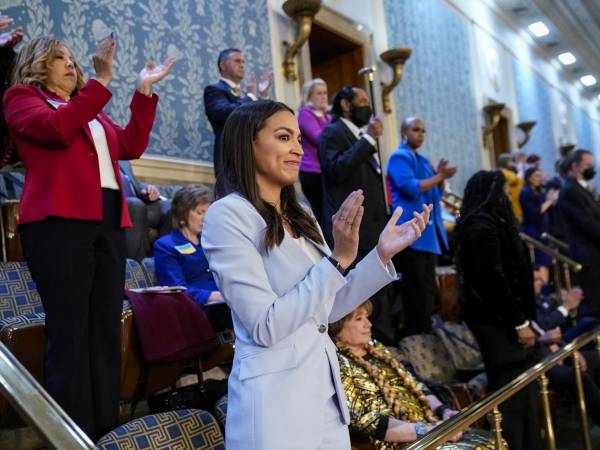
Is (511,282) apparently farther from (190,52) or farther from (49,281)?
(190,52)

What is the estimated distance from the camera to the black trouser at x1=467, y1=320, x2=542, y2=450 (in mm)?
2930

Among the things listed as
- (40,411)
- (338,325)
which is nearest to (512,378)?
(338,325)

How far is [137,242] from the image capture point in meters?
3.34

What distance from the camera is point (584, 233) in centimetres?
437

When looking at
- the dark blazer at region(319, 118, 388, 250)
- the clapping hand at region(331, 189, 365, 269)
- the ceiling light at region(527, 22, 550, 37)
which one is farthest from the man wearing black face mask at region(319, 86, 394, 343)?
the ceiling light at region(527, 22, 550, 37)

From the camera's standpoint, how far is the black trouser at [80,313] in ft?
6.31

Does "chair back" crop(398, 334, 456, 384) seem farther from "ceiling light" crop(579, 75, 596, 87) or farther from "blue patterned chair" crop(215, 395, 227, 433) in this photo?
"ceiling light" crop(579, 75, 596, 87)

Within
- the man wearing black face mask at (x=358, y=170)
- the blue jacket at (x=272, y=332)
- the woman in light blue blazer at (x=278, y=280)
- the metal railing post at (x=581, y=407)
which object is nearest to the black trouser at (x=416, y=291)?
the man wearing black face mask at (x=358, y=170)

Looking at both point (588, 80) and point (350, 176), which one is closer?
point (350, 176)

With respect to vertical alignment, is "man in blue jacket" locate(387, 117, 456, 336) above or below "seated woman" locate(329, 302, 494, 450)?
above

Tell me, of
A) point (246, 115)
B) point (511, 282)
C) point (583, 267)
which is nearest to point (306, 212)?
point (246, 115)

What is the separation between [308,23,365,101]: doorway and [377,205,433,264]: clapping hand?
572 cm

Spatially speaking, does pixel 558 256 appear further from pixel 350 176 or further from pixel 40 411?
pixel 40 411

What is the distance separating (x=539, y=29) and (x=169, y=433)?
12.8 m
